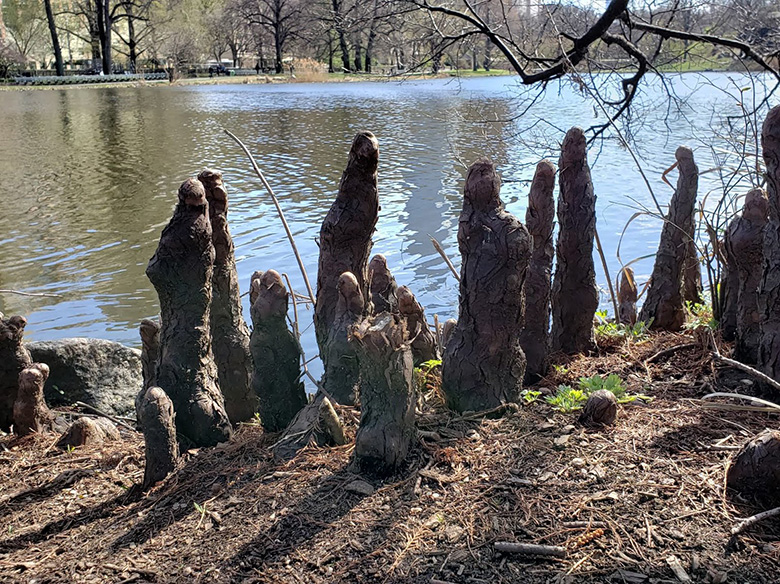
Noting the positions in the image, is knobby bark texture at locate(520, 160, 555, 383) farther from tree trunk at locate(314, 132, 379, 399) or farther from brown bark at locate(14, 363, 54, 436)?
brown bark at locate(14, 363, 54, 436)

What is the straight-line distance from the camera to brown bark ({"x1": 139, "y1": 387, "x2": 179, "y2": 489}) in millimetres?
3043

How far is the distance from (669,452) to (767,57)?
5.16 m

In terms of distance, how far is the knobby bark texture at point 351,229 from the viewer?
136 inches

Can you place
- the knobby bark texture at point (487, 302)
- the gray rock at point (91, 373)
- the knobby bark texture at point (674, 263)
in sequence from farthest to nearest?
1. the gray rock at point (91, 373)
2. the knobby bark texture at point (674, 263)
3. the knobby bark texture at point (487, 302)

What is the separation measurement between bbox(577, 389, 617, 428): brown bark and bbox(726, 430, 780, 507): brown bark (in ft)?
1.99

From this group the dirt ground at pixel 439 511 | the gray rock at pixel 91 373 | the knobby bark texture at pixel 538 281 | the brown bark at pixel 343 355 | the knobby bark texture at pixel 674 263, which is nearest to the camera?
the dirt ground at pixel 439 511

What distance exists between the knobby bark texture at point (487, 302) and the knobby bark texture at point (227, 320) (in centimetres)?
124

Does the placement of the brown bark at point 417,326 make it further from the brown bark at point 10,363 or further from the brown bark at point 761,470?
the brown bark at point 10,363

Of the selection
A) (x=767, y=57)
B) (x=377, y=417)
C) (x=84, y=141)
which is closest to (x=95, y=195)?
(x=84, y=141)

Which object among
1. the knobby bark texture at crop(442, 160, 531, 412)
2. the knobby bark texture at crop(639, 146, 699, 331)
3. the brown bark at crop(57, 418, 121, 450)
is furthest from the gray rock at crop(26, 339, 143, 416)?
the knobby bark texture at crop(639, 146, 699, 331)

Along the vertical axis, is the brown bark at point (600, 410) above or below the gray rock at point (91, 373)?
above

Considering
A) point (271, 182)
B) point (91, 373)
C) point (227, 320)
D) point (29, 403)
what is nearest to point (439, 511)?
point (227, 320)

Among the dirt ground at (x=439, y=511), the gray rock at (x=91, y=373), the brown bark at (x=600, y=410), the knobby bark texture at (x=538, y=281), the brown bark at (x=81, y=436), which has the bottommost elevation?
the gray rock at (x=91, y=373)

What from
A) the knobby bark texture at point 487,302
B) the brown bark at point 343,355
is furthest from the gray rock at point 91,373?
the knobby bark texture at point 487,302
